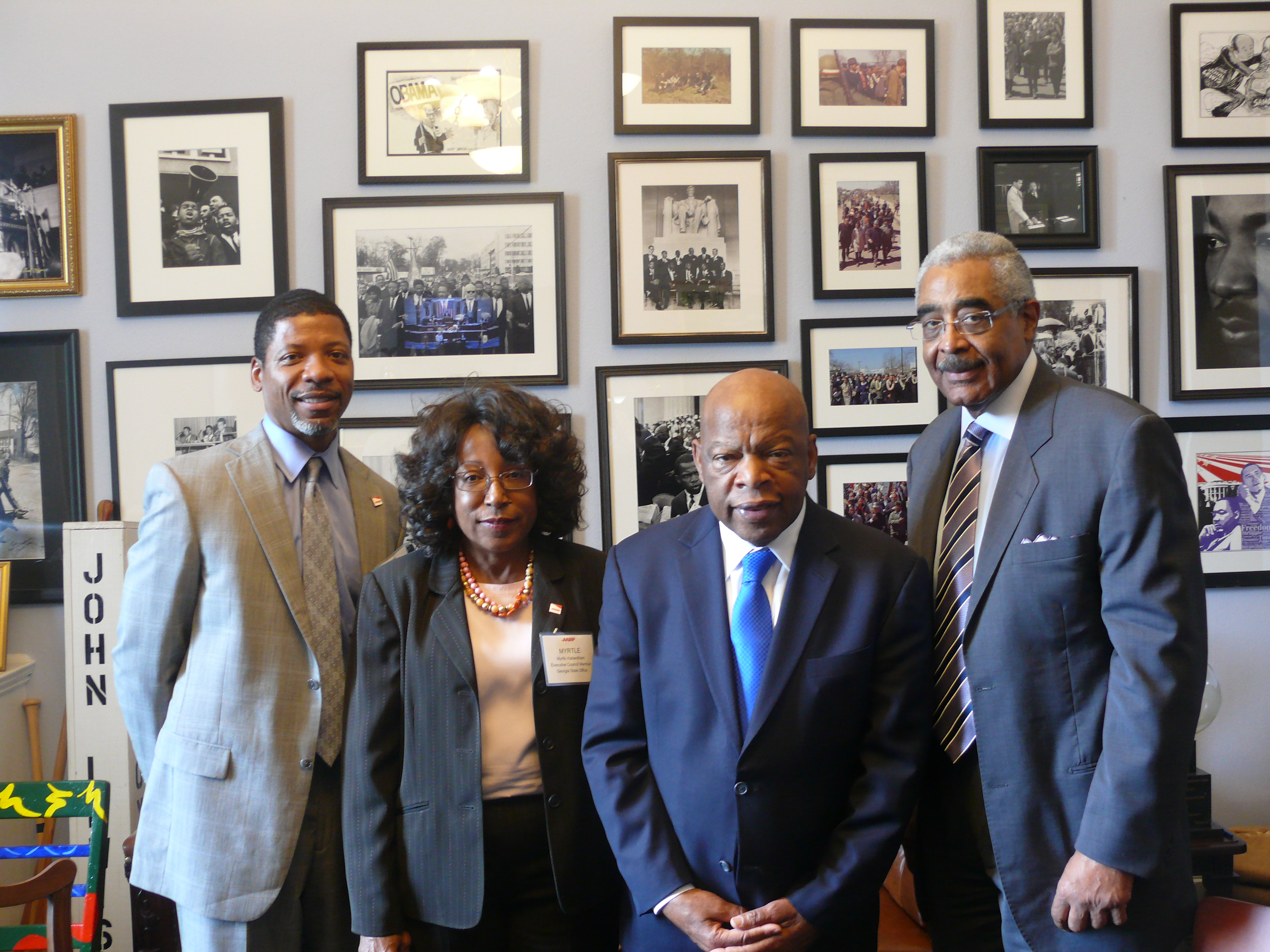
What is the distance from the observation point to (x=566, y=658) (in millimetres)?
1787

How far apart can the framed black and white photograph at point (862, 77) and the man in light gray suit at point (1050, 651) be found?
139cm

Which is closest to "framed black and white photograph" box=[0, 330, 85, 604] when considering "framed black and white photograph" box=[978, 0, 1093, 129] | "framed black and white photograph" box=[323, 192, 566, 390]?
"framed black and white photograph" box=[323, 192, 566, 390]

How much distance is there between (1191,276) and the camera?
3.08m

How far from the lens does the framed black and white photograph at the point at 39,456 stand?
2977 millimetres

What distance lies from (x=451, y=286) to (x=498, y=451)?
4.40 feet

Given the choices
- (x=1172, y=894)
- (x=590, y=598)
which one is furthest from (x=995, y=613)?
(x=590, y=598)

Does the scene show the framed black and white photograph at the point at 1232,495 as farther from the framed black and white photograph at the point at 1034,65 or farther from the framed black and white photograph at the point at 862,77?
the framed black and white photograph at the point at 862,77

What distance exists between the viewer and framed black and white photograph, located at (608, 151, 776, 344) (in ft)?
9.82

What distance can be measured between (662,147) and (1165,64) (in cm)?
183

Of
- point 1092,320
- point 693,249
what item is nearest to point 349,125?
point 693,249

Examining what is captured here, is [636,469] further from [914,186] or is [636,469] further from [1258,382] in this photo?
[1258,382]

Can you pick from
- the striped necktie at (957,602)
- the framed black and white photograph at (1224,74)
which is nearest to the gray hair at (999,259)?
the striped necktie at (957,602)

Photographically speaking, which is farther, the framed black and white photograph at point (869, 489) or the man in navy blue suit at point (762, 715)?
the framed black and white photograph at point (869, 489)

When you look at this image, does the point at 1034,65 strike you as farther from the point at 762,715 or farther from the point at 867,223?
the point at 762,715
